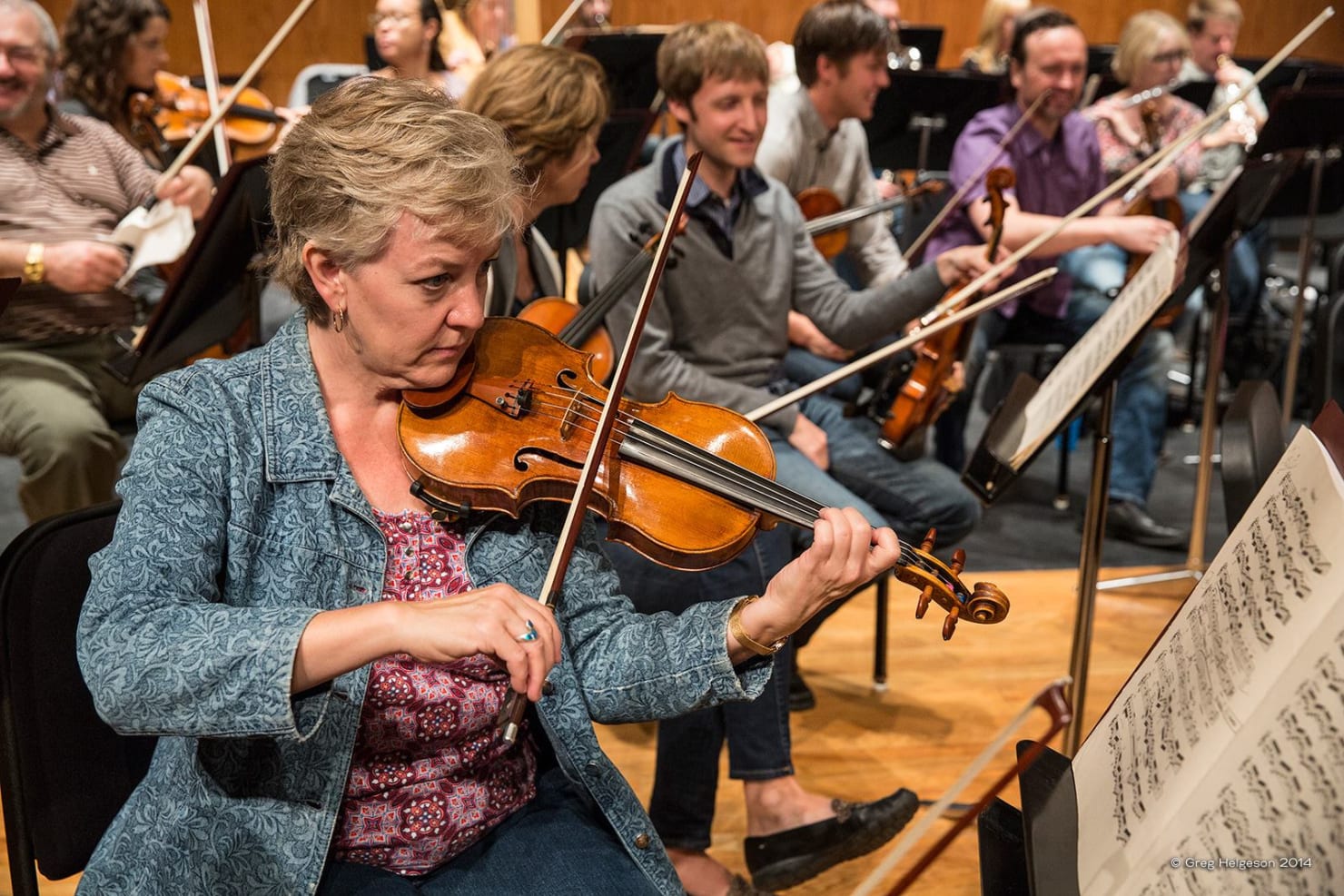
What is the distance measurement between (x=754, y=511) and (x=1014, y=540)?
2.35 m

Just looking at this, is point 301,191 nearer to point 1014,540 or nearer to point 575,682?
point 575,682

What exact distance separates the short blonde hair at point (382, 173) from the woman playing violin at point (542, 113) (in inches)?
33.3

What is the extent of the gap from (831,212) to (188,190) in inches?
60.0

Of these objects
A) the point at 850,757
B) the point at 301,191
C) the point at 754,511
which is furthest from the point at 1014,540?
the point at 301,191

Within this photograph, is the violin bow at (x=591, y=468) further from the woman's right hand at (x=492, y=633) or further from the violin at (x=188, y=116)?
the violin at (x=188, y=116)

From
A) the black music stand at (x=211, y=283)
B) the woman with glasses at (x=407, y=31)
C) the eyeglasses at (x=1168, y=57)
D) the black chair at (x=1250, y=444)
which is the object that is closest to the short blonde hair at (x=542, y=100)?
the black music stand at (x=211, y=283)

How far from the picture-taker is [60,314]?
262cm

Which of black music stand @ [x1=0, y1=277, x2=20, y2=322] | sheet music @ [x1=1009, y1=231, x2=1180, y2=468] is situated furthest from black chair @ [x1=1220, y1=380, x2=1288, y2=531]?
black music stand @ [x1=0, y1=277, x2=20, y2=322]

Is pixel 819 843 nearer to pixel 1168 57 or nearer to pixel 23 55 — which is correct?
pixel 23 55

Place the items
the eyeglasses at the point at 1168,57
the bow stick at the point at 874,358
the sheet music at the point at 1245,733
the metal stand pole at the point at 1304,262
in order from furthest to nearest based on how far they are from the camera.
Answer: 1. the eyeglasses at the point at 1168,57
2. the metal stand pole at the point at 1304,262
3. the bow stick at the point at 874,358
4. the sheet music at the point at 1245,733

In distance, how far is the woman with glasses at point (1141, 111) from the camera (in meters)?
4.08

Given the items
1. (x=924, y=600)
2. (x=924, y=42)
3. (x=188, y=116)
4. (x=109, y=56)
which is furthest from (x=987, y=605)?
(x=924, y=42)

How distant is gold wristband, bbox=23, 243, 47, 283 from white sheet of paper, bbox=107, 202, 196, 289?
0.46 ft

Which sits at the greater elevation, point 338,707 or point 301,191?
point 301,191
